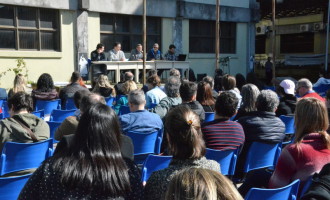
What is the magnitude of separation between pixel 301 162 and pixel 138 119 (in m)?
1.90

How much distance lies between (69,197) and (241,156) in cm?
232

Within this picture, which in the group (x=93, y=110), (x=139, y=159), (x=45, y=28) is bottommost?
(x=139, y=159)

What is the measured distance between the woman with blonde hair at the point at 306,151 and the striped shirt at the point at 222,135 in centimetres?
77

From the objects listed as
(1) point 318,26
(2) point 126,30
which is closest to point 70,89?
(2) point 126,30

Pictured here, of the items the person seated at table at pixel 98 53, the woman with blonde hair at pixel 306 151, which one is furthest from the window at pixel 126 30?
the woman with blonde hair at pixel 306 151

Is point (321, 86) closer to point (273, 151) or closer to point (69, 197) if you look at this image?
point (273, 151)

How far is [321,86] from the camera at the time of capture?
391 inches

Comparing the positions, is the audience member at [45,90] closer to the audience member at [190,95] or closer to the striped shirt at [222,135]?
the audience member at [190,95]

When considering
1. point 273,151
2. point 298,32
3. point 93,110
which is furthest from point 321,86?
point 298,32

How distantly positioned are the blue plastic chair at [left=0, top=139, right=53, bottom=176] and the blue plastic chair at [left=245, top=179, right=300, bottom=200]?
1.98 metres

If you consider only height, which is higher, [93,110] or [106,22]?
[106,22]

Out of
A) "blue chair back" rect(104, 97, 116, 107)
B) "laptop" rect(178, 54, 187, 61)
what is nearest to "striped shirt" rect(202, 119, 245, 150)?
"blue chair back" rect(104, 97, 116, 107)

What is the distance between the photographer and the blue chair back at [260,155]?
3.66m

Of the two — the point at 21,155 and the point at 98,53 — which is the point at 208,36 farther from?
the point at 21,155
